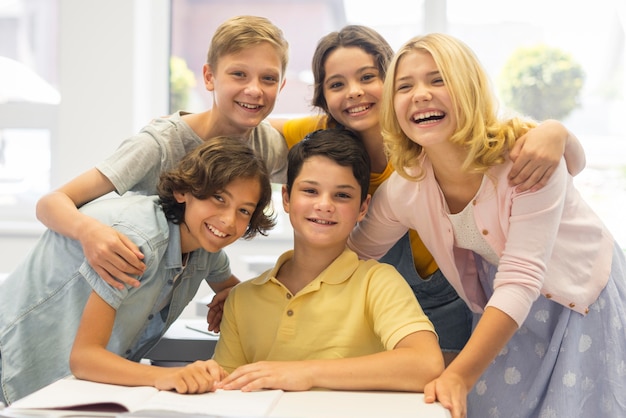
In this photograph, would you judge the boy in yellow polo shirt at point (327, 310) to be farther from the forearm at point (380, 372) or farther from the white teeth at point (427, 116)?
the white teeth at point (427, 116)

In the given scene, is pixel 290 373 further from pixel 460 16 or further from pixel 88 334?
pixel 460 16

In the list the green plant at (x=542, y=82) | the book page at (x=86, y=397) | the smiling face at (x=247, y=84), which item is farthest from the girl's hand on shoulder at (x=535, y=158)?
the green plant at (x=542, y=82)

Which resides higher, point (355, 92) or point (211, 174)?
point (355, 92)

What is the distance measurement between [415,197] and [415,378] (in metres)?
0.38

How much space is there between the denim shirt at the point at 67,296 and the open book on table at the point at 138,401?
0.25 meters

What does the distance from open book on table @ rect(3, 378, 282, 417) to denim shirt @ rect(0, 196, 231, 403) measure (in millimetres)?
245

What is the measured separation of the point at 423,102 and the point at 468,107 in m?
0.08

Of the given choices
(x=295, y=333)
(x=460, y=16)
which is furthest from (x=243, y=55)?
(x=460, y=16)

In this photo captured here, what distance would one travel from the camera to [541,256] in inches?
49.6

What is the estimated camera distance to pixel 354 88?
1.59 metres

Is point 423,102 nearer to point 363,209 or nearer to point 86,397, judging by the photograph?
point 363,209

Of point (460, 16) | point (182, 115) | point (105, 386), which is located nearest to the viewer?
point (105, 386)

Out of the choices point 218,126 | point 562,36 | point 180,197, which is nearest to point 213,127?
point 218,126

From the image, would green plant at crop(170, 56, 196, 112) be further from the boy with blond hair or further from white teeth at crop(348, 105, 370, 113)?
white teeth at crop(348, 105, 370, 113)
